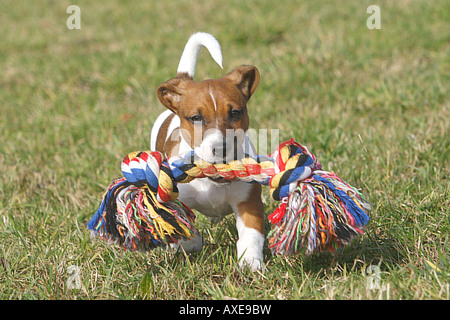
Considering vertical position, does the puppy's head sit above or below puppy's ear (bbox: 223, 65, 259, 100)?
below

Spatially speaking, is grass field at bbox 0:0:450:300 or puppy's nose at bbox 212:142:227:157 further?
grass field at bbox 0:0:450:300

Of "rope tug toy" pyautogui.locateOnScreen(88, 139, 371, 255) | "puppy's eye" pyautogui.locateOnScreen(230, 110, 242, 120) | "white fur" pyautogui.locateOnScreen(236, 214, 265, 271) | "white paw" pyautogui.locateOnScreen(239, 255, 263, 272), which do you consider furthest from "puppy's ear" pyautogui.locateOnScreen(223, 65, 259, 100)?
"white paw" pyautogui.locateOnScreen(239, 255, 263, 272)

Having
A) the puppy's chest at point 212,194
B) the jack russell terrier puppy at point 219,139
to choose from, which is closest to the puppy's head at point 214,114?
the jack russell terrier puppy at point 219,139

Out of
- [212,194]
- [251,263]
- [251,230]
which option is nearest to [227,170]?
[212,194]

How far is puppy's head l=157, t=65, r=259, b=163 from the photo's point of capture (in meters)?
2.55

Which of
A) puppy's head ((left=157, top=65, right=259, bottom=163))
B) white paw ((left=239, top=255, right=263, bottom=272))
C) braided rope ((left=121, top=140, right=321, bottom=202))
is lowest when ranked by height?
white paw ((left=239, top=255, right=263, bottom=272))

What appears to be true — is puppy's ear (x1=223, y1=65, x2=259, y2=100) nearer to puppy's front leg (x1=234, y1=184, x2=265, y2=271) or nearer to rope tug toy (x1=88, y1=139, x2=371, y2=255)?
rope tug toy (x1=88, y1=139, x2=371, y2=255)

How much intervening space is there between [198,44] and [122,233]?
1.17 metres

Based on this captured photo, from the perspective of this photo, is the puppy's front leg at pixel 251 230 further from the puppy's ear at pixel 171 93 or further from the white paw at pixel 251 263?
the puppy's ear at pixel 171 93

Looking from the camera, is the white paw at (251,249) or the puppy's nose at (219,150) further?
the white paw at (251,249)

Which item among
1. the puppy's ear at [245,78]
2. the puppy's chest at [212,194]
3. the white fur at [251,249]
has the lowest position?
the white fur at [251,249]

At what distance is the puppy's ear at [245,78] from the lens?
2787 mm

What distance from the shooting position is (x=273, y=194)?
262cm

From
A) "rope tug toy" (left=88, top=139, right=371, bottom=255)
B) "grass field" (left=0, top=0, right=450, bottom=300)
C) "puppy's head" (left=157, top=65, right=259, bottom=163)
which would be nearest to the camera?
"rope tug toy" (left=88, top=139, right=371, bottom=255)
